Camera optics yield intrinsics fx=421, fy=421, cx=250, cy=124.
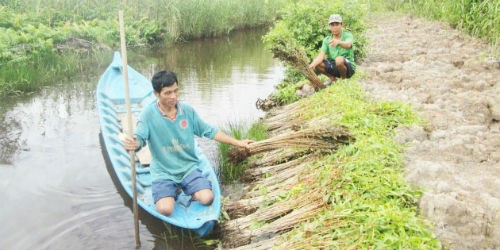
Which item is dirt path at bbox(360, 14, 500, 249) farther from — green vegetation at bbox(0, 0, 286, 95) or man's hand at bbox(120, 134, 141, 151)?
green vegetation at bbox(0, 0, 286, 95)

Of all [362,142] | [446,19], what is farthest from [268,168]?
[446,19]

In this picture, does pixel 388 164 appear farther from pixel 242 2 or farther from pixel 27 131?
pixel 242 2

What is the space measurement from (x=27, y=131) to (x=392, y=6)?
45.6ft

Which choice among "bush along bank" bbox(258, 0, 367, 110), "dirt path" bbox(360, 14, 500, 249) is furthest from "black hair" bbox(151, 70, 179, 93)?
"bush along bank" bbox(258, 0, 367, 110)

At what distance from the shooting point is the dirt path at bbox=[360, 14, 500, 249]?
2.64 meters

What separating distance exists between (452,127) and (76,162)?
4.62 metres

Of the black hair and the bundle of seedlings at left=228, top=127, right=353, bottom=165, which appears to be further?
the bundle of seedlings at left=228, top=127, right=353, bottom=165

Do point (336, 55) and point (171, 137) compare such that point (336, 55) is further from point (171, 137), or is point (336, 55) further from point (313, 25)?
point (171, 137)

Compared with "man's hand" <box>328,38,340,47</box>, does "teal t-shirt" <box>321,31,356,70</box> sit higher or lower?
lower

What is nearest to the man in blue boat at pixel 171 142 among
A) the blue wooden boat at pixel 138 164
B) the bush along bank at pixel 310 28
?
the blue wooden boat at pixel 138 164

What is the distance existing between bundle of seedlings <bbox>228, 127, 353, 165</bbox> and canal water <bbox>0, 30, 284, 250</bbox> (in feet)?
3.23

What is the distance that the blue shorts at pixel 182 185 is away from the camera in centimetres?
388

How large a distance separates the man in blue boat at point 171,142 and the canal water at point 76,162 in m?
0.40

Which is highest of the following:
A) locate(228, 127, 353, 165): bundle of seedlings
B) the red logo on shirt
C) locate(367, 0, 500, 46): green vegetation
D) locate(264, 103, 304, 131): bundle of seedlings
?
locate(367, 0, 500, 46): green vegetation
